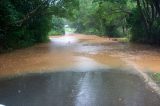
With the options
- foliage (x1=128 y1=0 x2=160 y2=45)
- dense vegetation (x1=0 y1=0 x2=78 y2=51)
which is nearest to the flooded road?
dense vegetation (x1=0 y1=0 x2=78 y2=51)

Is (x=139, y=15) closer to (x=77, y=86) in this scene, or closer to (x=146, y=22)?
(x=146, y=22)

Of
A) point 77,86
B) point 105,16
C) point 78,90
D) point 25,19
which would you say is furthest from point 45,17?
point 78,90

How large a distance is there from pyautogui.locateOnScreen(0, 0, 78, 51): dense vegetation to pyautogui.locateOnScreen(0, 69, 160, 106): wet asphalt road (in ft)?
37.7

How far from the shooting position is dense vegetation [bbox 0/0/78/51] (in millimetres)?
24094

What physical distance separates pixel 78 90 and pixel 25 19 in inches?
688

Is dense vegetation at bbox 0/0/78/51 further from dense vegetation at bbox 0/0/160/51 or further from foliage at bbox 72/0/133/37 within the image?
foliage at bbox 72/0/133/37

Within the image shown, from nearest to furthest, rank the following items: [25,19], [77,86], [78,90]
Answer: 1. [78,90]
2. [77,86]
3. [25,19]

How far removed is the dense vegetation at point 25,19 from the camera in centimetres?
2409

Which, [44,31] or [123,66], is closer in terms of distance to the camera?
[123,66]

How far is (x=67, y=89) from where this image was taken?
10.5m

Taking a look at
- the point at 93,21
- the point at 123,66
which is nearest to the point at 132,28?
the point at 123,66

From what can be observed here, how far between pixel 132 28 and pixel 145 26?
5026 millimetres

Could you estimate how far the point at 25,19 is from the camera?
26828mm

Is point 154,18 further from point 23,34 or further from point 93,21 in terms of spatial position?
point 93,21
